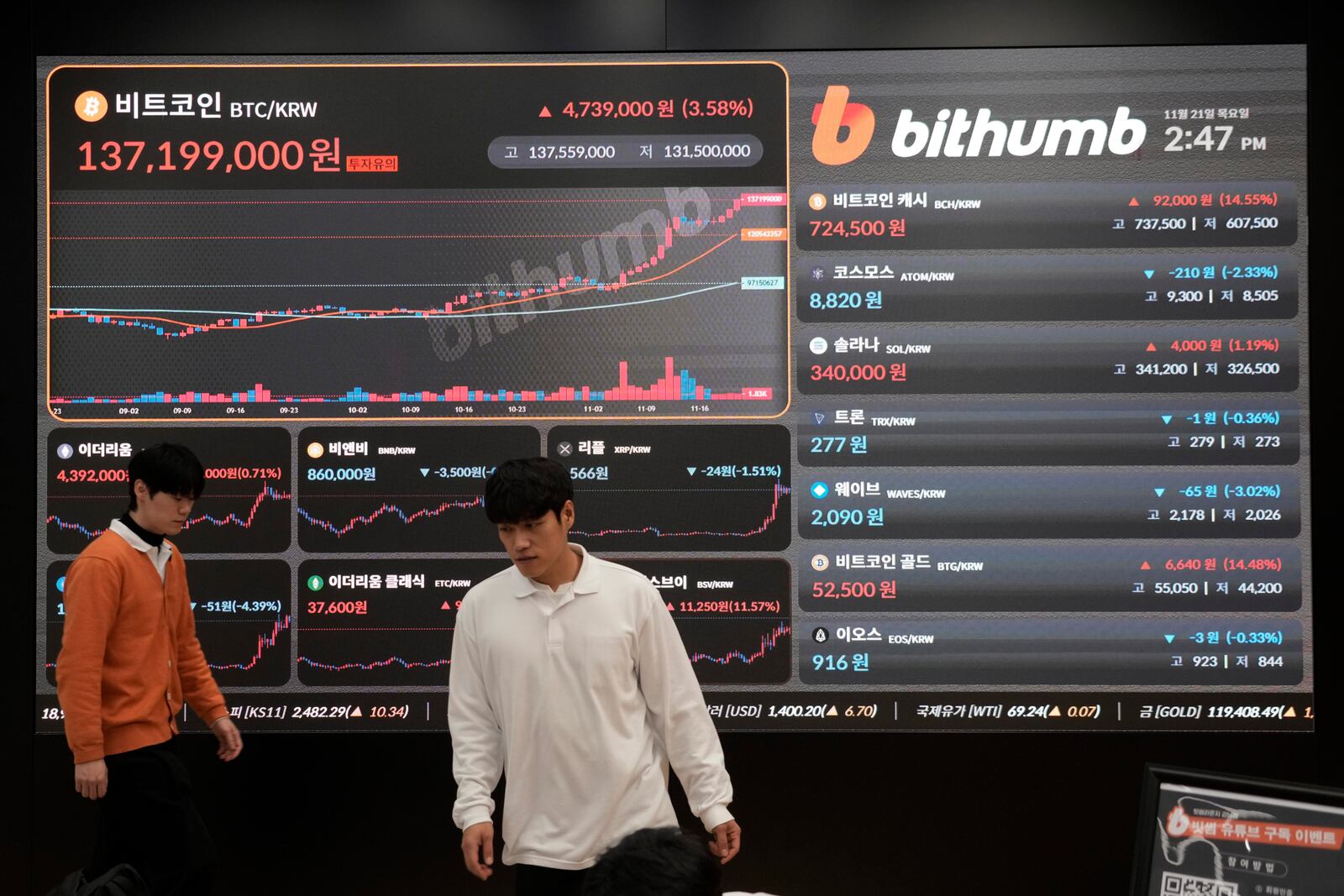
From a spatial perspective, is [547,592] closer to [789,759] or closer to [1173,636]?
[789,759]

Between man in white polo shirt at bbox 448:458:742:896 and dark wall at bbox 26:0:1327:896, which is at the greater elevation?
man in white polo shirt at bbox 448:458:742:896

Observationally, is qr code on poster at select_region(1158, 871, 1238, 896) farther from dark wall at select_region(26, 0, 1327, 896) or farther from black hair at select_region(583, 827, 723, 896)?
dark wall at select_region(26, 0, 1327, 896)

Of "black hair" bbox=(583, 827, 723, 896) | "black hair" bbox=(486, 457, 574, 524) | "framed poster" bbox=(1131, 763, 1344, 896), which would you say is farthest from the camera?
"black hair" bbox=(486, 457, 574, 524)

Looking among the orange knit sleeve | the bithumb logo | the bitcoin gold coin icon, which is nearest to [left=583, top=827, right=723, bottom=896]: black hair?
the orange knit sleeve

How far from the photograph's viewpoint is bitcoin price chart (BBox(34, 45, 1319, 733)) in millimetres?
3369

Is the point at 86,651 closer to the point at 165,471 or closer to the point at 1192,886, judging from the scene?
the point at 165,471

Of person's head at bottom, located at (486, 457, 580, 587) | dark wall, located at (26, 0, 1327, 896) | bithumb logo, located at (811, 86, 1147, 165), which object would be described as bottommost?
dark wall, located at (26, 0, 1327, 896)

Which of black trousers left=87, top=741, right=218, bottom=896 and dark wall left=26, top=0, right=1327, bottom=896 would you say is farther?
dark wall left=26, top=0, right=1327, bottom=896

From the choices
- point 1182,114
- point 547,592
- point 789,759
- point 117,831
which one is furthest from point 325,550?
point 1182,114

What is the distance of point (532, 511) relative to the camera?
2203 mm

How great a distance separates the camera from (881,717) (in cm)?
338

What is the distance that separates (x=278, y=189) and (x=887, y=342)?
198 centimetres

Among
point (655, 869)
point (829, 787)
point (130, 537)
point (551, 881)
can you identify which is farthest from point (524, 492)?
point (829, 787)

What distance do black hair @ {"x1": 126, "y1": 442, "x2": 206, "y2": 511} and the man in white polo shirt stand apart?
36.5 inches
